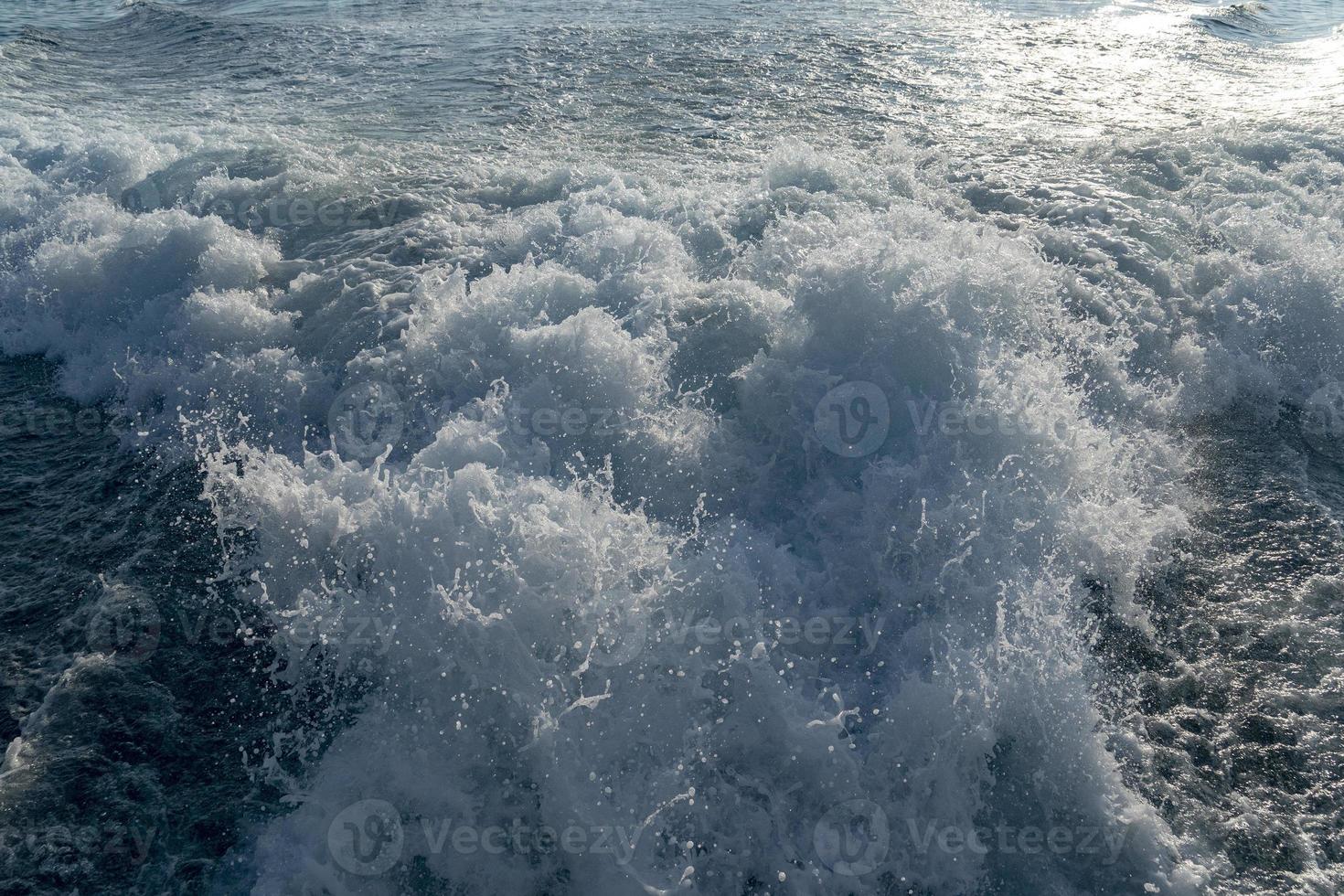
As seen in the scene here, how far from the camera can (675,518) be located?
5469 millimetres

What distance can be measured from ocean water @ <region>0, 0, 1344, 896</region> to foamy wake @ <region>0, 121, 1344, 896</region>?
0.10 ft

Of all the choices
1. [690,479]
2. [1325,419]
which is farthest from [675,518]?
[1325,419]

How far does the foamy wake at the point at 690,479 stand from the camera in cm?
418

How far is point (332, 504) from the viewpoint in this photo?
538cm

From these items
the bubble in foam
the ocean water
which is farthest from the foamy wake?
the bubble in foam

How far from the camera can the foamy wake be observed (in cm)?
418

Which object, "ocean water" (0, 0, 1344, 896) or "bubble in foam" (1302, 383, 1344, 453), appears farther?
"bubble in foam" (1302, 383, 1344, 453)

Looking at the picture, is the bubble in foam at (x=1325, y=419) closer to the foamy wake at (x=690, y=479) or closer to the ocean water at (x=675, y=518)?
the ocean water at (x=675, y=518)

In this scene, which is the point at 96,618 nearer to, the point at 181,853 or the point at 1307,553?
the point at 181,853

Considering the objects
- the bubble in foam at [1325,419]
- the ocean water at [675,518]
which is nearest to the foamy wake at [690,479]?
the ocean water at [675,518]

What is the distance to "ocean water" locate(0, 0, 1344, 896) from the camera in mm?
4145

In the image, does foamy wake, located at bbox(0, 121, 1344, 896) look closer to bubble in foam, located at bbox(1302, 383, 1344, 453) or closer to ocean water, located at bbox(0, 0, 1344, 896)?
ocean water, located at bbox(0, 0, 1344, 896)

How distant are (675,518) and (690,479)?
0.37 m

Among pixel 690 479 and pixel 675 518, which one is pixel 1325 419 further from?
pixel 675 518
